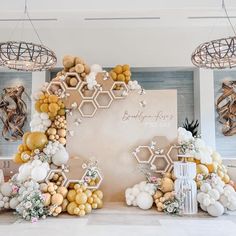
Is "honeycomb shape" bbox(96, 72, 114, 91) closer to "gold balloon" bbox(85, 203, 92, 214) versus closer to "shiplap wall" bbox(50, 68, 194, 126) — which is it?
"gold balloon" bbox(85, 203, 92, 214)

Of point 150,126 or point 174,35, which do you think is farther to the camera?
point 174,35

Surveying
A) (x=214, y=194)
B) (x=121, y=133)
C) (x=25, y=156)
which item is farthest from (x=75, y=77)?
(x=214, y=194)

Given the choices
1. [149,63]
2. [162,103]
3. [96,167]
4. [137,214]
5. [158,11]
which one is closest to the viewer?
[137,214]

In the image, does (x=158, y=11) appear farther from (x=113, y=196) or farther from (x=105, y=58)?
(x=113, y=196)

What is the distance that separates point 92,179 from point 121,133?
1.48 feet

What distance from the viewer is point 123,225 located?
155cm

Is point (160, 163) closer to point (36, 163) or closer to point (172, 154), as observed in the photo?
point (172, 154)

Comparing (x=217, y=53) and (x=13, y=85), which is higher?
(x=13, y=85)

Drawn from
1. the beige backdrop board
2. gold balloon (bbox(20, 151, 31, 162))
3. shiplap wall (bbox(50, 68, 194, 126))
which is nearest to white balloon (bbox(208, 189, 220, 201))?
the beige backdrop board

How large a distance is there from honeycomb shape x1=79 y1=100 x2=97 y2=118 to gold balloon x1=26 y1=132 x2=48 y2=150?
38 cm

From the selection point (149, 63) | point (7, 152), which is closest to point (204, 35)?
point (149, 63)

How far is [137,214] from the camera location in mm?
1778

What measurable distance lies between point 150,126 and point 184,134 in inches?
11.4

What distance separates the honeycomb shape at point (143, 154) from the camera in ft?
6.70
